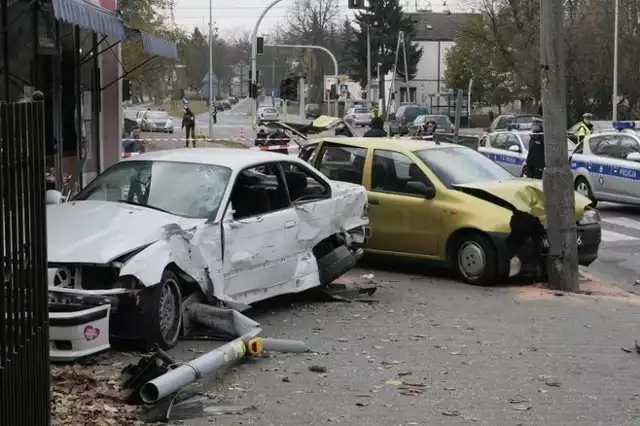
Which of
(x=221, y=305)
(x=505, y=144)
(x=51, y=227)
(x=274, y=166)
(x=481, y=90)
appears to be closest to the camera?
(x=51, y=227)

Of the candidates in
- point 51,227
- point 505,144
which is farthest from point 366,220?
point 505,144

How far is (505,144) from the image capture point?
2305cm

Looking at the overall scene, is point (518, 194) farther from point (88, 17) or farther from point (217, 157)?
point (88, 17)

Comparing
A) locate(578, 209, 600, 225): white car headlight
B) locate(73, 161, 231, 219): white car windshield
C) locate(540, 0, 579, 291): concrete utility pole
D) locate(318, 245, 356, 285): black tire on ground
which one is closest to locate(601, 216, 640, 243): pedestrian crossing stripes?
locate(578, 209, 600, 225): white car headlight

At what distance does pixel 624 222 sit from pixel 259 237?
Result: 37.2ft

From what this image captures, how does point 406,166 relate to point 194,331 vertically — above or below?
above

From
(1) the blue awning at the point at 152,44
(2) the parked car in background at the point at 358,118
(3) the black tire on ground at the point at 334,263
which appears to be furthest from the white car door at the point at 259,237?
(2) the parked car in background at the point at 358,118

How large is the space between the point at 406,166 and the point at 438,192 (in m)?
0.61

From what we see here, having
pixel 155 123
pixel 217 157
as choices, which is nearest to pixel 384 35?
pixel 155 123

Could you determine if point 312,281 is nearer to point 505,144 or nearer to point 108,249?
point 108,249

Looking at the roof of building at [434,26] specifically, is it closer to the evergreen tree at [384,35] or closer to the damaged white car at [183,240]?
the evergreen tree at [384,35]

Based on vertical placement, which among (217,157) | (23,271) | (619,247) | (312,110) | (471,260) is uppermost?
(312,110)

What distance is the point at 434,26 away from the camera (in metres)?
102

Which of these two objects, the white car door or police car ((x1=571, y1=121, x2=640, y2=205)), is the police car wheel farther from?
the white car door
